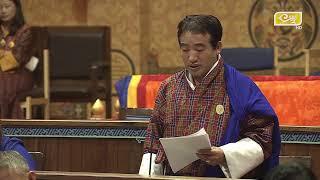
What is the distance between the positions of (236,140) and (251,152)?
0.08 meters

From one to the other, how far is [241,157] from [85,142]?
69.6 inches


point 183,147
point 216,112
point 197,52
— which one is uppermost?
point 197,52

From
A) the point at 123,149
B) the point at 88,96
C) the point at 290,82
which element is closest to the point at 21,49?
the point at 88,96

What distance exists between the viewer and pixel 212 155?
292 centimetres

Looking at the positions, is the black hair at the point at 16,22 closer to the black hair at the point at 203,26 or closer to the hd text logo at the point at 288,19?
the hd text logo at the point at 288,19

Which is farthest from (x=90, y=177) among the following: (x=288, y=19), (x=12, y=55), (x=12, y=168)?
(x=288, y=19)

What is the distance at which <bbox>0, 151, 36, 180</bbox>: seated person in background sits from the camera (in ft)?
7.93

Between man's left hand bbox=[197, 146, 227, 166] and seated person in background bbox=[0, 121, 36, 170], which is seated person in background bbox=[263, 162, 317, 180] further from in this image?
seated person in background bbox=[0, 121, 36, 170]

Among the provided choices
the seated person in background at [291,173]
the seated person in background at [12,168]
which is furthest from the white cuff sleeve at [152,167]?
the seated person in background at [291,173]

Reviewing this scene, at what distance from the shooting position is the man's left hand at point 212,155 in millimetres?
2908

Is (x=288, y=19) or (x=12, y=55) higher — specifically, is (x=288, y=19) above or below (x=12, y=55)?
above

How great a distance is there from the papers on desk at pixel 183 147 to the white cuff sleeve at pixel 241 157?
12cm

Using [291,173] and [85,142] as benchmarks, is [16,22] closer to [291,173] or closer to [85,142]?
[85,142]

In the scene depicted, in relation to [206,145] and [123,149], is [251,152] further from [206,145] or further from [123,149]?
[123,149]
